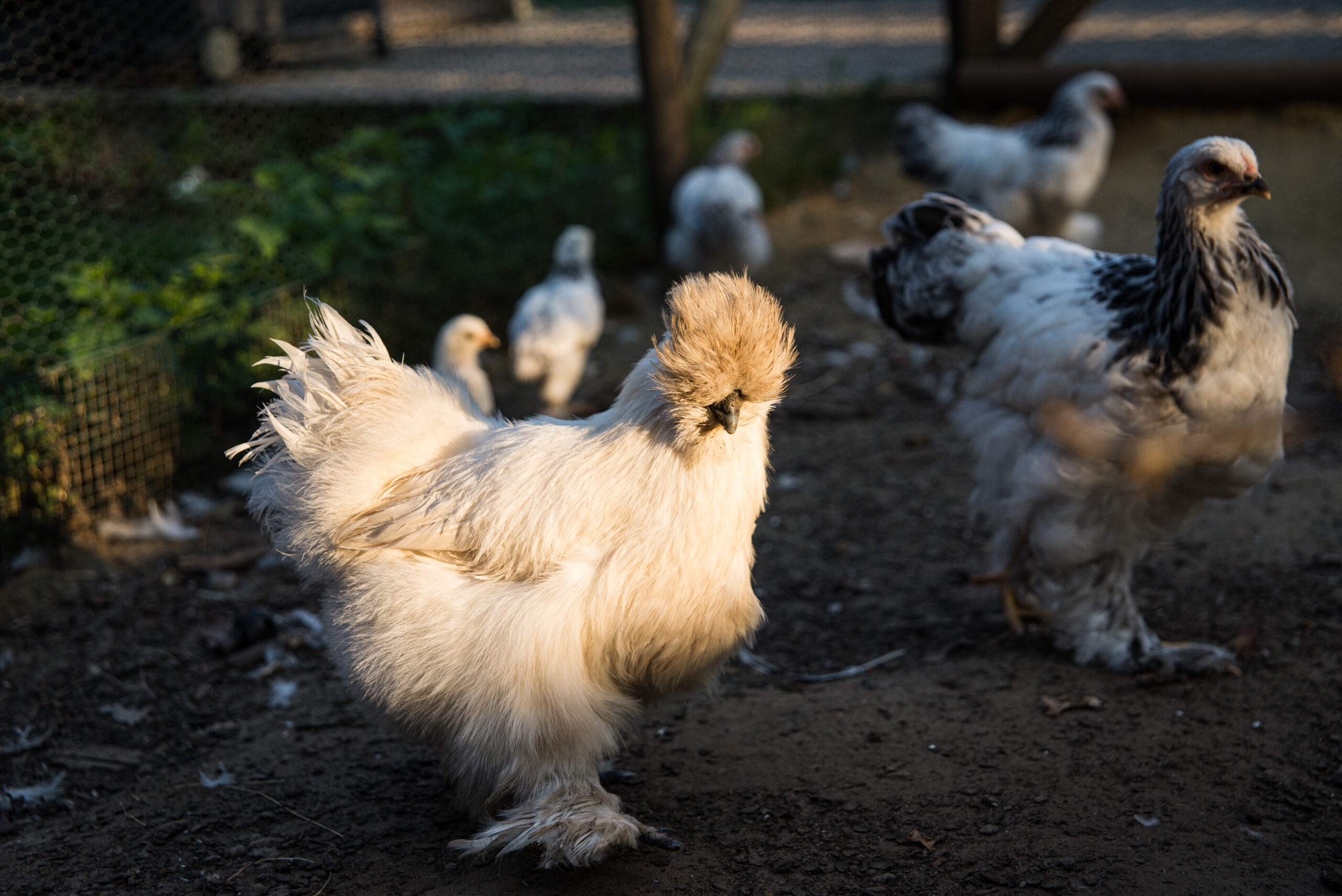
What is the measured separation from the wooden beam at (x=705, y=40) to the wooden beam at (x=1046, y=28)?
2542mm

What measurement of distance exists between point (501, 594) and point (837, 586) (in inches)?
86.8

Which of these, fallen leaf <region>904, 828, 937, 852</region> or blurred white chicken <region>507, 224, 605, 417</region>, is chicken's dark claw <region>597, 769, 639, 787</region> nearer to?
fallen leaf <region>904, 828, 937, 852</region>

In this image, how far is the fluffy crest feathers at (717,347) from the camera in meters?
2.26

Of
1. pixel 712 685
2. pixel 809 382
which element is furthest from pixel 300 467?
pixel 809 382

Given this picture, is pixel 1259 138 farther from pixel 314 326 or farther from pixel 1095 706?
pixel 314 326

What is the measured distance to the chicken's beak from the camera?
2961mm

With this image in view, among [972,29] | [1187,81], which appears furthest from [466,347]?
[1187,81]

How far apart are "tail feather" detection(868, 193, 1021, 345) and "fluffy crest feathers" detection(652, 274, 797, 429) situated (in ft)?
5.67

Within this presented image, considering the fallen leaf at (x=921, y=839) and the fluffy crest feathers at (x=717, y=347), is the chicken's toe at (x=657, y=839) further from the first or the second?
the fluffy crest feathers at (x=717, y=347)

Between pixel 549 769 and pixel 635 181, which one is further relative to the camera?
pixel 635 181

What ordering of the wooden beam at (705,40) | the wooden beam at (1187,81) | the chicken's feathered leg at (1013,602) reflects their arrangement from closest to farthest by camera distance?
the chicken's feathered leg at (1013,602) < the wooden beam at (705,40) < the wooden beam at (1187,81)

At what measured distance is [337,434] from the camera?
2.79m

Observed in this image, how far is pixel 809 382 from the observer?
6273 millimetres

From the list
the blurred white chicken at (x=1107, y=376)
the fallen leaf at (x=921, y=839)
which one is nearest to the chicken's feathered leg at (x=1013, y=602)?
the blurred white chicken at (x=1107, y=376)
